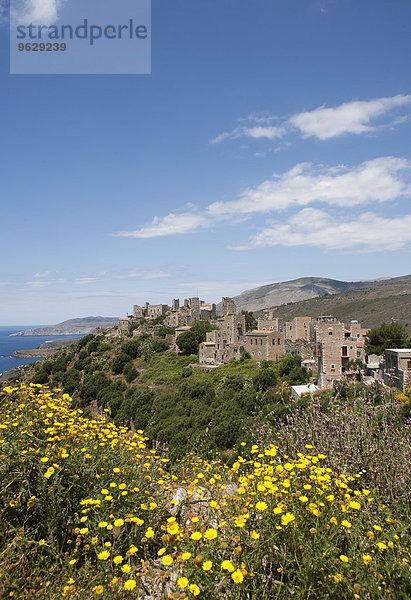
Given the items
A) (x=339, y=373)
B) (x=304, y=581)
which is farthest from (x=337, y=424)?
(x=339, y=373)

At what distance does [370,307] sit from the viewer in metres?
95.6

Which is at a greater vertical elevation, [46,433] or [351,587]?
[46,433]

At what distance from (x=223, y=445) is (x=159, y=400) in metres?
14.3

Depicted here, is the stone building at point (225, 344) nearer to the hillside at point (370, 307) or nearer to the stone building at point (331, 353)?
the stone building at point (331, 353)

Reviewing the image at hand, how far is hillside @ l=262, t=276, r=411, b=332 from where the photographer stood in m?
82.9

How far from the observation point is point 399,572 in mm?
3039

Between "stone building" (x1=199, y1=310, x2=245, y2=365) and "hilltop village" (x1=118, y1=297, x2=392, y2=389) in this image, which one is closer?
"hilltop village" (x1=118, y1=297, x2=392, y2=389)

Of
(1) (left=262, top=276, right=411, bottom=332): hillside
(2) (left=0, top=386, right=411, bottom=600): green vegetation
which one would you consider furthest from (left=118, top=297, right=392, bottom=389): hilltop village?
(1) (left=262, top=276, right=411, bottom=332): hillside

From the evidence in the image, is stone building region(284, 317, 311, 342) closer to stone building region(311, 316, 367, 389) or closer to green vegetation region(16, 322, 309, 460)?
green vegetation region(16, 322, 309, 460)

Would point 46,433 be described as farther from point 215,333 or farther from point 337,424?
point 215,333

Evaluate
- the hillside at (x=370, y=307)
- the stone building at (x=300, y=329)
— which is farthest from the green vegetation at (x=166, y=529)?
the hillside at (x=370, y=307)

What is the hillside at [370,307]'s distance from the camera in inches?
3263

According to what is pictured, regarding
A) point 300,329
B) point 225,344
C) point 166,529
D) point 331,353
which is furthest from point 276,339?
point 166,529

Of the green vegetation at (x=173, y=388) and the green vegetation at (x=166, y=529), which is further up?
the green vegetation at (x=166, y=529)
